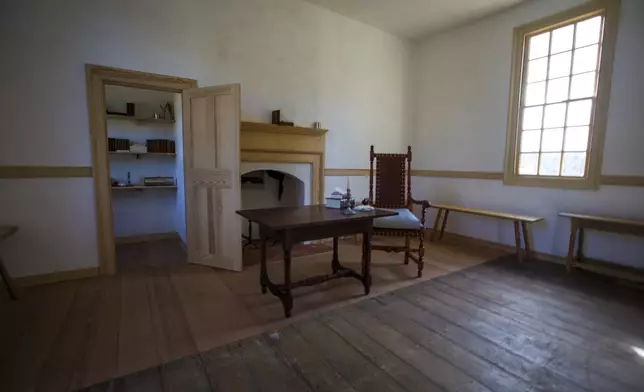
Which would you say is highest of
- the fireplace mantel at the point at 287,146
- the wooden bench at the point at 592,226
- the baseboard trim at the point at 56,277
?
the fireplace mantel at the point at 287,146

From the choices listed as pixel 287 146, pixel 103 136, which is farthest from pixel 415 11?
pixel 103 136

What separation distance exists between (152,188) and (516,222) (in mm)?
5156

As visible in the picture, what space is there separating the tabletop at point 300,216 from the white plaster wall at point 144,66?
1.65 m

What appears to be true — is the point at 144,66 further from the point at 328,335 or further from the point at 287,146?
the point at 328,335

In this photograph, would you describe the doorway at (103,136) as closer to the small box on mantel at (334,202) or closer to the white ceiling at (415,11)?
the small box on mantel at (334,202)

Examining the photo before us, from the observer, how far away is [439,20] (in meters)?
4.29

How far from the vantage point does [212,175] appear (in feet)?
10.4

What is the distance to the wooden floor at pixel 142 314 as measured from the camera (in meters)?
1.65

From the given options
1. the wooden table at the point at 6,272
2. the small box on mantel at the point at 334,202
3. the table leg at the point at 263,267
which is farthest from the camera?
the small box on mantel at the point at 334,202

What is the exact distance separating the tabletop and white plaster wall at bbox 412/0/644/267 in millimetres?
2357

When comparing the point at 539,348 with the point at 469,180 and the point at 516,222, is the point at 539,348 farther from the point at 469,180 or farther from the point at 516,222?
the point at 469,180

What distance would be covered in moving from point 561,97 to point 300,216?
11.4 ft

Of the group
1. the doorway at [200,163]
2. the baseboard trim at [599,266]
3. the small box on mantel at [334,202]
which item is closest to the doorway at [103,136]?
the doorway at [200,163]

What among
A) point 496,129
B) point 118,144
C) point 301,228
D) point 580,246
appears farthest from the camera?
point 118,144
